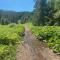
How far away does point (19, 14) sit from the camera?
362ft

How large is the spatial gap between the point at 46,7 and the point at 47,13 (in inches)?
63.5

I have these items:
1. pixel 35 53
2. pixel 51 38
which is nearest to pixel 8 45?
pixel 35 53

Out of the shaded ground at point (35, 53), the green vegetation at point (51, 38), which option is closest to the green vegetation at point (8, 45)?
the shaded ground at point (35, 53)

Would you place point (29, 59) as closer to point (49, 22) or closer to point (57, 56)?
point (57, 56)

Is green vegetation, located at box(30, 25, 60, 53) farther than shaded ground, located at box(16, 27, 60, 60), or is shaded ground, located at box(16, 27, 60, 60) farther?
green vegetation, located at box(30, 25, 60, 53)

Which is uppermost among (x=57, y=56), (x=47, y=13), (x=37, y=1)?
(x=37, y=1)

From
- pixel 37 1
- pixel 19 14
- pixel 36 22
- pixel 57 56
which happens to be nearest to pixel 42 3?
pixel 37 1

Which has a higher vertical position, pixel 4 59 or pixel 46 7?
pixel 46 7

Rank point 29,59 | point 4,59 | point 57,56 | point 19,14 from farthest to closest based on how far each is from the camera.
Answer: point 19,14, point 57,56, point 29,59, point 4,59

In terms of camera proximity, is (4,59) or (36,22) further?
(36,22)

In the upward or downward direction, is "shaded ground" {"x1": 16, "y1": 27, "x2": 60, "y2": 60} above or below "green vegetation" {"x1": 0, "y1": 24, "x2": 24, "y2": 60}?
below

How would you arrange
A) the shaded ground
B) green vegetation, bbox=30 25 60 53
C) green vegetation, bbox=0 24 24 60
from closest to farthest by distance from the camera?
green vegetation, bbox=0 24 24 60 → the shaded ground → green vegetation, bbox=30 25 60 53

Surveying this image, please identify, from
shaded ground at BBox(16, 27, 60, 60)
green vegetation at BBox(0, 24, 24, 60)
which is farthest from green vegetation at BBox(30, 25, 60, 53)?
green vegetation at BBox(0, 24, 24, 60)

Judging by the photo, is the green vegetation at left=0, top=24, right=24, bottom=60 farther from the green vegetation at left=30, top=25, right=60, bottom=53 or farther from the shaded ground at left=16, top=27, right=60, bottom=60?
the green vegetation at left=30, top=25, right=60, bottom=53
